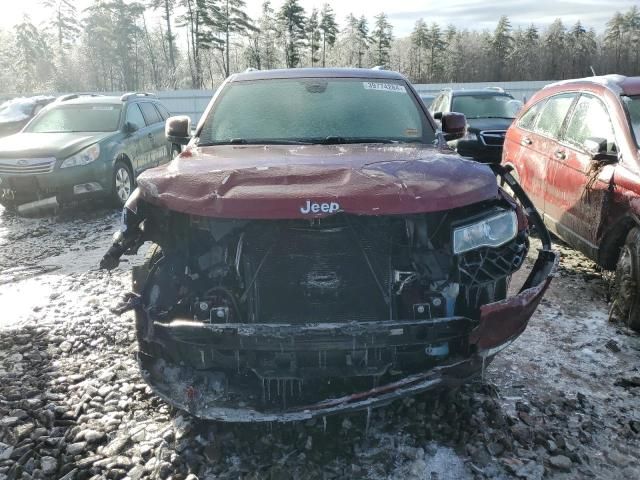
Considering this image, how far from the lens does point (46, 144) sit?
26.5 ft

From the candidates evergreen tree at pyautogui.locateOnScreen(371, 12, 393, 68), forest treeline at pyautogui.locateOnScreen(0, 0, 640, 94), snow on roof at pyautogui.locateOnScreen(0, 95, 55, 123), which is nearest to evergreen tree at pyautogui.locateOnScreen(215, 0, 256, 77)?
forest treeline at pyautogui.locateOnScreen(0, 0, 640, 94)

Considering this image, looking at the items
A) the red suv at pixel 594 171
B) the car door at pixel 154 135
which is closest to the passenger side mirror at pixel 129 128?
the car door at pixel 154 135

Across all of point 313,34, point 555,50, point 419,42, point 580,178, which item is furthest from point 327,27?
point 580,178

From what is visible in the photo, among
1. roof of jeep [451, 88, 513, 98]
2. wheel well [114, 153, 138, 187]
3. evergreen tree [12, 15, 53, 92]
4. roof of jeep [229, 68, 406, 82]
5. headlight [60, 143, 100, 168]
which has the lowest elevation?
wheel well [114, 153, 138, 187]

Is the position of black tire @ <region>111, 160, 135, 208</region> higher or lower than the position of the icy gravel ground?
higher

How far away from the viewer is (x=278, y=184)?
2.58 m

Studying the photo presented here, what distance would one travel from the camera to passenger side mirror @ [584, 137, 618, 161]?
444 centimetres

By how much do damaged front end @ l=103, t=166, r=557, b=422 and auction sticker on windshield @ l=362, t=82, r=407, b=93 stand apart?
5.73ft

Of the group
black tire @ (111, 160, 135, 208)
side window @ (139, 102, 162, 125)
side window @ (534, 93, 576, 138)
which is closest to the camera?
side window @ (534, 93, 576, 138)

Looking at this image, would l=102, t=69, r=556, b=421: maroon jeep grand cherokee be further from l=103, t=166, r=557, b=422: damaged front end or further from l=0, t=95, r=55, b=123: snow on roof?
l=0, t=95, r=55, b=123: snow on roof

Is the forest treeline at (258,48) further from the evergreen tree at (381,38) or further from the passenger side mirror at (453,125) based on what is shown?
the passenger side mirror at (453,125)

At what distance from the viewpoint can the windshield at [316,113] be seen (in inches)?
150

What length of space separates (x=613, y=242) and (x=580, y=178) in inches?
30.1

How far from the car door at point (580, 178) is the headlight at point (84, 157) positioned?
622 centimetres
